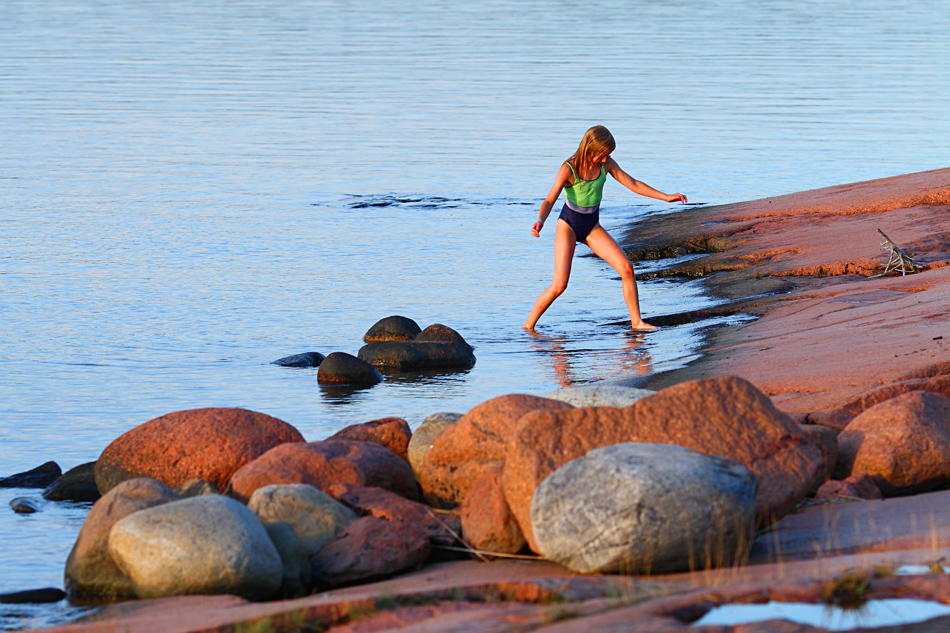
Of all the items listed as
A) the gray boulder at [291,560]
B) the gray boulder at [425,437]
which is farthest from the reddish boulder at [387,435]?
the gray boulder at [291,560]

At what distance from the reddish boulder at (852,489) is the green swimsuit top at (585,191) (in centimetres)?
561

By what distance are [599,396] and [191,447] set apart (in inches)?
94.5

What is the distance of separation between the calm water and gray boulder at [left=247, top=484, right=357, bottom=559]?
1185mm

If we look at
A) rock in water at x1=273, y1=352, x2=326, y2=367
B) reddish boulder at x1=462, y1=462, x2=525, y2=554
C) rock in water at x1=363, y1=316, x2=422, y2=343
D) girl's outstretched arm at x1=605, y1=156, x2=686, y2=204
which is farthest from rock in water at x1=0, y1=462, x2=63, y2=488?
girl's outstretched arm at x1=605, y1=156, x2=686, y2=204

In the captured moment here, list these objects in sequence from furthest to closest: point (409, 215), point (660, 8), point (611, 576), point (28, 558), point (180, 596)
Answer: point (660, 8)
point (409, 215)
point (28, 558)
point (180, 596)
point (611, 576)

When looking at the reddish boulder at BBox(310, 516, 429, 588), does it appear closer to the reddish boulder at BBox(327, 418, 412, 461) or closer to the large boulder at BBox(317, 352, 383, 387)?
the reddish boulder at BBox(327, 418, 412, 461)

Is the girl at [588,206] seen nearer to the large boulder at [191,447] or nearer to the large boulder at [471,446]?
the large boulder at [191,447]

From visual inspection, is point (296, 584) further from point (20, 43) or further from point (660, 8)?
point (660, 8)

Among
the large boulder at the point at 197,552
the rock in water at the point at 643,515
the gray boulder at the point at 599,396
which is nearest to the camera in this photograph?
the rock in water at the point at 643,515

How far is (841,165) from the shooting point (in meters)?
24.3

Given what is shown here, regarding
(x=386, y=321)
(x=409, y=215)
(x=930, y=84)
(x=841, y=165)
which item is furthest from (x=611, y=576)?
(x=930, y=84)

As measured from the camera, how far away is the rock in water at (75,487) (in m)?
7.68

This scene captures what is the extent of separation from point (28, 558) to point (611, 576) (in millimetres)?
3259

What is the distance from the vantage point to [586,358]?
37.3ft
